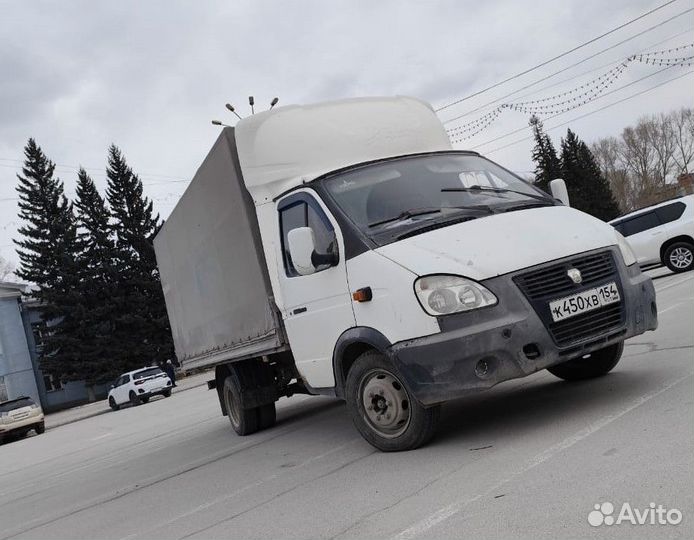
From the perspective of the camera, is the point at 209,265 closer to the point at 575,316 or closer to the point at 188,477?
the point at 188,477

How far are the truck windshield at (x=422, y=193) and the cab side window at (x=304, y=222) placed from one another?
0.66ft

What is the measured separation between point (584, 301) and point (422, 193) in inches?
63.1

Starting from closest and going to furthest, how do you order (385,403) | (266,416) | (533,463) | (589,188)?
(533,463) < (385,403) < (266,416) < (589,188)

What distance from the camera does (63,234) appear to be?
1844 inches

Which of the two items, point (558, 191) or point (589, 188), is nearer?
point (558, 191)

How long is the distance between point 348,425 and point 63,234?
43.5m

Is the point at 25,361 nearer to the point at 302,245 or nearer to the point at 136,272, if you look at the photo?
the point at 136,272

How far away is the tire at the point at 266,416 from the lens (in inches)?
350

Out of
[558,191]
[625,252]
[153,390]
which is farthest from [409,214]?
[153,390]

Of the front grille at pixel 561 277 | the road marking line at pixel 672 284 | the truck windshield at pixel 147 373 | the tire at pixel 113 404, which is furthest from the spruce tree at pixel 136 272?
the front grille at pixel 561 277

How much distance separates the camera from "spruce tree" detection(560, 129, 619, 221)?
236ft

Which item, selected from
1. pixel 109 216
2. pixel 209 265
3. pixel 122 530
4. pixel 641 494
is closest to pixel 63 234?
pixel 109 216

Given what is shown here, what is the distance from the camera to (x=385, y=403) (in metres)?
5.48

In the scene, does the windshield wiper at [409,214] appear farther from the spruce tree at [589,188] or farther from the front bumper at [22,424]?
the spruce tree at [589,188]
